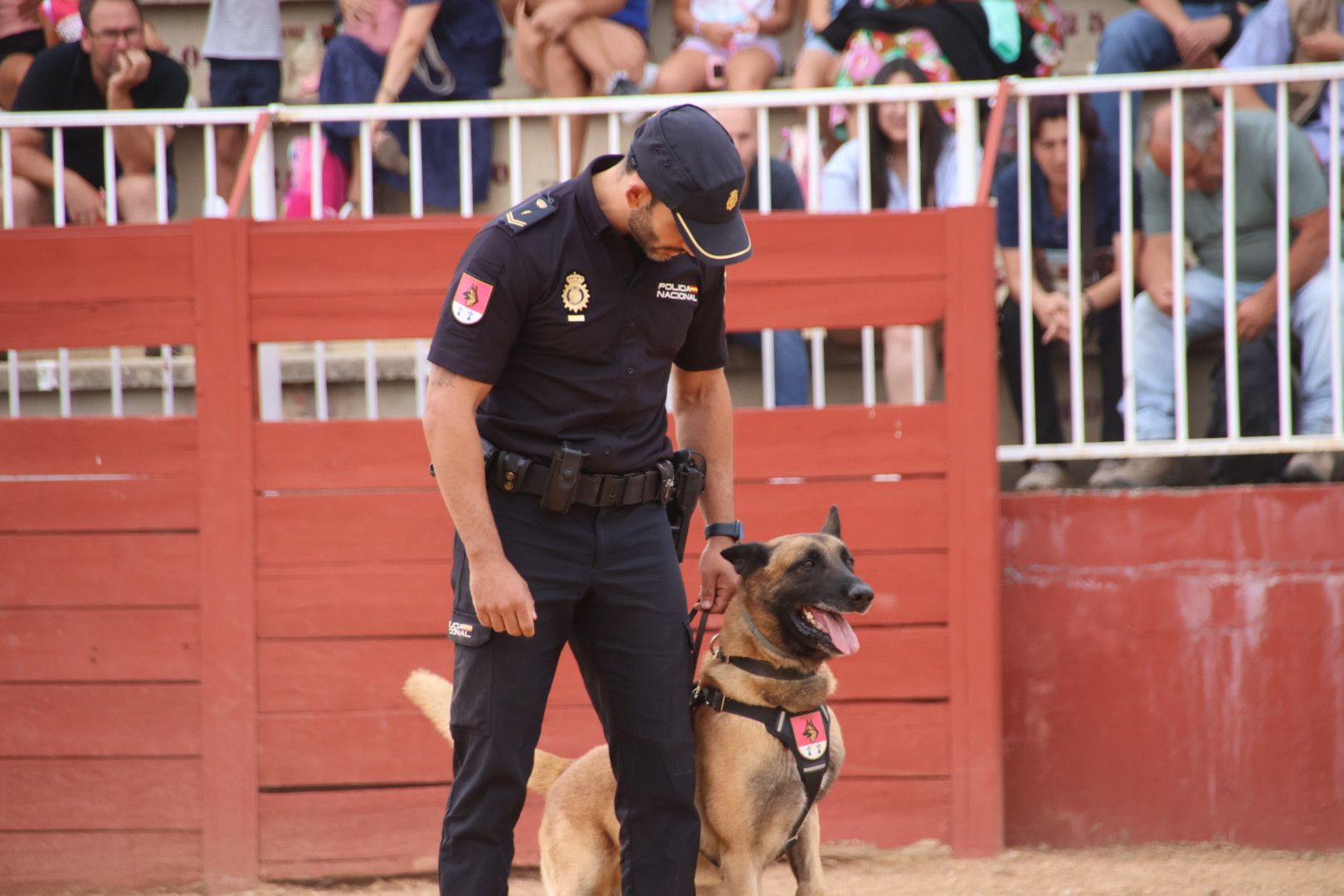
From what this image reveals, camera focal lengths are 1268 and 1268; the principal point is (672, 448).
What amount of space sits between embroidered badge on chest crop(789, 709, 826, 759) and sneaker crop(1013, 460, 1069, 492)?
5.86 feet

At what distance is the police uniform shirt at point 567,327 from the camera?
8.64 ft

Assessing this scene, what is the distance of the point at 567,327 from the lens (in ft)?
8.89

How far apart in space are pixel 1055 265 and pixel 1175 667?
153cm

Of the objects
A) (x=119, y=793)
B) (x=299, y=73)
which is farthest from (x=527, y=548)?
(x=299, y=73)

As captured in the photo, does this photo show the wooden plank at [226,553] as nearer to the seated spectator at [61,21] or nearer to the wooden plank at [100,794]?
the wooden plank at [100,794]

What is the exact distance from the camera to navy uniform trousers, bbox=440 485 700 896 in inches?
108

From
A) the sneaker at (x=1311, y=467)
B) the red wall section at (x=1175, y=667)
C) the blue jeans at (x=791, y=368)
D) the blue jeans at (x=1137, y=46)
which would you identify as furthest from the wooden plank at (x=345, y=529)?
the blue jeans at (x=1137, y=46)

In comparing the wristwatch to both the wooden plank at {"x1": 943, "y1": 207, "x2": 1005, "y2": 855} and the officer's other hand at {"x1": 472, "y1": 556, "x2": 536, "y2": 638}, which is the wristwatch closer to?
the officer's other hand at {"x1": 472, "y1": 556, "x2": 536, "y2": 638}

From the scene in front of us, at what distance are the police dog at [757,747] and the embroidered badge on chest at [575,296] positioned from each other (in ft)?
2.42

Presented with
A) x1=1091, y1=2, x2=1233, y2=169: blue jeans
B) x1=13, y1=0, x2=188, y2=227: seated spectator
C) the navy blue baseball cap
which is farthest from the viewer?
x1=1091, y1=2, x2=1233, y2=169: blue jeans

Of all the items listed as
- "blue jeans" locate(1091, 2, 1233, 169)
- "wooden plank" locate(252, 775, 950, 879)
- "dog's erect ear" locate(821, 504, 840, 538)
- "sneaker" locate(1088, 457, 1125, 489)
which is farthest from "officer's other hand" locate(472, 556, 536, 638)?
"blue jeans" locate(1091, 2, 1233, 169)

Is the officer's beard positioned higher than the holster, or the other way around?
the officer's beard

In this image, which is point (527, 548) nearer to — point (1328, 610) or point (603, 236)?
point (603, 236)

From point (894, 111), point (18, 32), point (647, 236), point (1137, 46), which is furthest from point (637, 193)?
point (18, 32)
